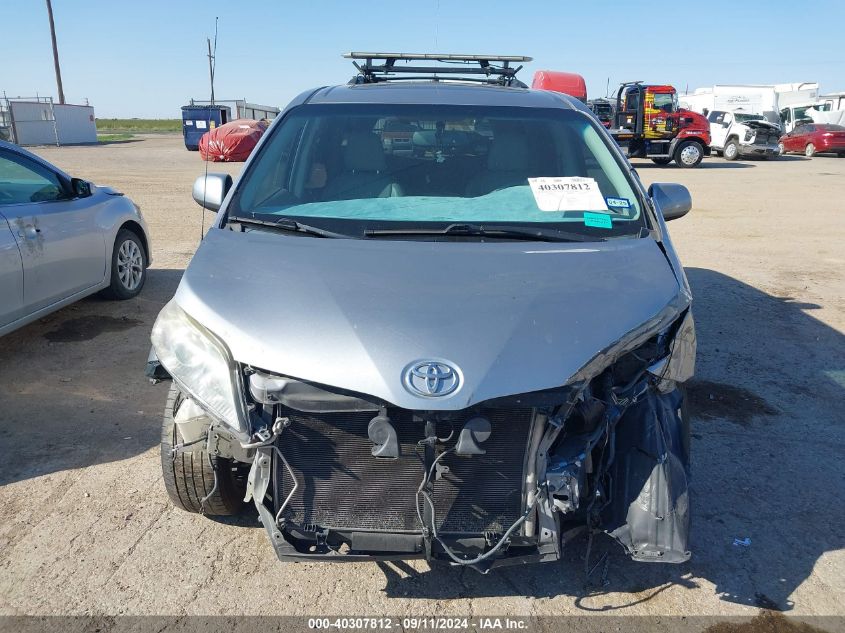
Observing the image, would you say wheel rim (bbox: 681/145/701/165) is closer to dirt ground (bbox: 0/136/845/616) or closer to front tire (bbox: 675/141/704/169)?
front tire (bbox: 675/141/704/169)

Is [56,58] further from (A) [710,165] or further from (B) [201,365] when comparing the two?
→ (B) [201,365]

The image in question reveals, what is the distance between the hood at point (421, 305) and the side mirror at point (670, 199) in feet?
3.02

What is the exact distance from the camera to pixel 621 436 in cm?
264

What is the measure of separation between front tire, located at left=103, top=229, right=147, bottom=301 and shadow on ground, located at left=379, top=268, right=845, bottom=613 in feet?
14.9

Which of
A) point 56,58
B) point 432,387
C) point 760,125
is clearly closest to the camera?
point 432,387

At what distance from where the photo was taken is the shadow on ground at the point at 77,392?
382 cm

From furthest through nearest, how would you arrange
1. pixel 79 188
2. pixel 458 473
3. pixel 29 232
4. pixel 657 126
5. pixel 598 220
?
pixel 657 126 → pixel 79 188 → pixel 29 232 → pixel 598 220 → pixel 458 473

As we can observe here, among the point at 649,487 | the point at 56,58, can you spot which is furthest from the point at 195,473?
the point at 56,58

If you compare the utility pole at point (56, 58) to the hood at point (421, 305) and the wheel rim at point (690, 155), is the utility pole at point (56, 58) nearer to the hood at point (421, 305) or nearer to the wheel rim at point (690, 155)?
the wheel rim at point (690, 155)

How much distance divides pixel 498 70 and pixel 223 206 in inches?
126

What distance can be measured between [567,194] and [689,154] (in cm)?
2269

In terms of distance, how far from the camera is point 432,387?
2.18 m

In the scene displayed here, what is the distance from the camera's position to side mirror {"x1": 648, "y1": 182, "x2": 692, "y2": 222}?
3854 millimetres

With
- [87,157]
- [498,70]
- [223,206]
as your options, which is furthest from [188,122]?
[223,206]
